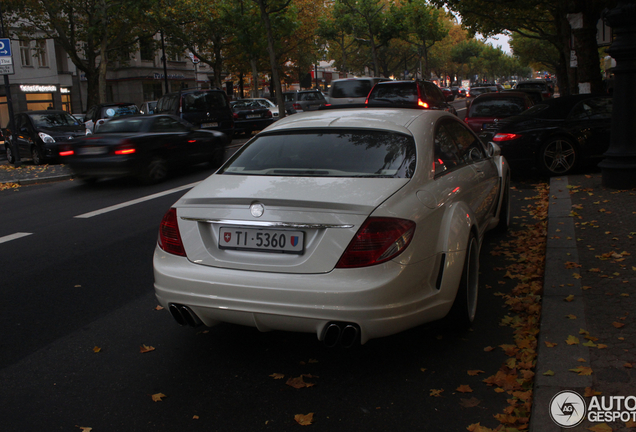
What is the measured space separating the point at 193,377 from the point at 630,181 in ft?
23.3

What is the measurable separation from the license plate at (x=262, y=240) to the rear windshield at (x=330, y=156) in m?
0.61

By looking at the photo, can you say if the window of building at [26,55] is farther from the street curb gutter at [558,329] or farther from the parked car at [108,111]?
the street curb gutter at [558,329]

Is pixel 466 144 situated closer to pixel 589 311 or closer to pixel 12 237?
pixel 589 311

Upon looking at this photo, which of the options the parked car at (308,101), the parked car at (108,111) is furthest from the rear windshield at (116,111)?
the parked car at (308,101)

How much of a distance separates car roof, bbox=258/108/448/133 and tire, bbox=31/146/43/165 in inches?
574

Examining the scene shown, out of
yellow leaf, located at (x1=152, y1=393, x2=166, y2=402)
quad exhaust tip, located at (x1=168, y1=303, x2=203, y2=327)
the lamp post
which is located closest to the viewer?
yellow leaf, located at (x1=152, y1=393, x2=166, y2=402)

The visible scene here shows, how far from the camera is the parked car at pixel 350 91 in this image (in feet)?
69.0

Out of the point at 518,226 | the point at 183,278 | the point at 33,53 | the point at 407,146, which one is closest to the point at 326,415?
the point at 183,278

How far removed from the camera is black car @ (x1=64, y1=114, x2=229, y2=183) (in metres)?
11.9

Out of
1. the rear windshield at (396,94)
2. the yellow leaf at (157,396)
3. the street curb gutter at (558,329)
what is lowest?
the yellow leaf at (157,396)

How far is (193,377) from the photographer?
364 centimetres

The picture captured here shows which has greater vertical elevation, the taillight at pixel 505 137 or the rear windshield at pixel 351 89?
the rear windshield at pixel 351 89

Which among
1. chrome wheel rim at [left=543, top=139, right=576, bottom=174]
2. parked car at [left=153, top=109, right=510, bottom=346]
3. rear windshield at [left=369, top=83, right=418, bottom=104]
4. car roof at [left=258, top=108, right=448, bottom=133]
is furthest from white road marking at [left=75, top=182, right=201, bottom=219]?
rear windshield at [left=369, top=83, right=418, bottom=104]

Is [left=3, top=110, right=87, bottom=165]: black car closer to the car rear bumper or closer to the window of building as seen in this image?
the car rear bumper
